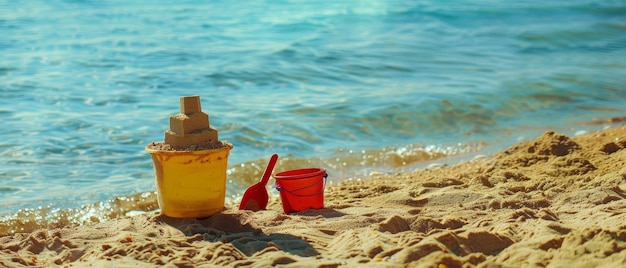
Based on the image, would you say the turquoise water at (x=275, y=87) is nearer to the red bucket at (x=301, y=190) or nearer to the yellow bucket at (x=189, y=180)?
the yellow bucket at (x=189, y=180)

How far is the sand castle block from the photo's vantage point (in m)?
4.41

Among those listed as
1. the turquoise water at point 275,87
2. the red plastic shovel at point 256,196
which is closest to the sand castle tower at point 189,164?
the red plastic shovel at point 256,196

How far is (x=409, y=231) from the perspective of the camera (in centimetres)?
393

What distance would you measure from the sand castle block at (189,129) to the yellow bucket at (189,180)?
0.27 ft

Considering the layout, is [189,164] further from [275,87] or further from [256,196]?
[275,87]

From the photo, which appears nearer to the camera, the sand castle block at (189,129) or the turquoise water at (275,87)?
the sand castle block at (189,129)

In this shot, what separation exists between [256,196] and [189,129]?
694 millimetres

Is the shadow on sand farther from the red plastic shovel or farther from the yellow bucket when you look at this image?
the red plastic shovel

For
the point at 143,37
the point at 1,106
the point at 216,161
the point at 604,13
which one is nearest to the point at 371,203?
the point at 216,161

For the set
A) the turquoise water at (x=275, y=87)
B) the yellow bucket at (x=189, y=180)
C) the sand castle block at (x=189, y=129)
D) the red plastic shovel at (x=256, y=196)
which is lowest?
the turquoise water at (x=275, y=87)

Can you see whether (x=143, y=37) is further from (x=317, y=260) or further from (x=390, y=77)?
(x=317, y=260)

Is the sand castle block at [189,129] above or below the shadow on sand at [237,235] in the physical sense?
above

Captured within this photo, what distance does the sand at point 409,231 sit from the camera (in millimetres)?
3283

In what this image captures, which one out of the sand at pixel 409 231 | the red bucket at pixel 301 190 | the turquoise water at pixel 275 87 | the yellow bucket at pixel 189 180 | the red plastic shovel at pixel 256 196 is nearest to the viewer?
the sand at pixel 409 231
